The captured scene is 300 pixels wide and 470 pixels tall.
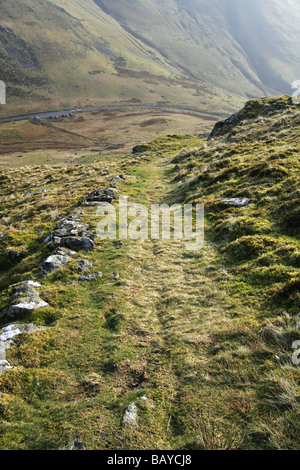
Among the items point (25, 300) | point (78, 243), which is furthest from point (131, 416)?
Result: point (78, 243)

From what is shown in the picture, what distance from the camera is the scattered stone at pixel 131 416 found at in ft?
18.3

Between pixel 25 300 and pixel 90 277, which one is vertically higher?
pixel 90 277

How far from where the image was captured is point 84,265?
12102 millimetres

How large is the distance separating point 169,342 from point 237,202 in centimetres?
1049

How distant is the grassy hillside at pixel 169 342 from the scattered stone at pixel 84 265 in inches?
9.3

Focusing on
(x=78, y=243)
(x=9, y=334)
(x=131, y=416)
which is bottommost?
(x=9, y=334)

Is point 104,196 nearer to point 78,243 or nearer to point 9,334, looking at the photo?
point 78,243

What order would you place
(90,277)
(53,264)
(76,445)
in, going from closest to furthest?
(76,445), (90,277), (53,264)

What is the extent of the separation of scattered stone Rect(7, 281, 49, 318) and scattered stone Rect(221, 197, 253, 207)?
11.4 meters

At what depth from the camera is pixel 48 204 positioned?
933 inches

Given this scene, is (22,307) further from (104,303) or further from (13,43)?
(13,43)

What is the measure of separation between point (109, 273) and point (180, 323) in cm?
430

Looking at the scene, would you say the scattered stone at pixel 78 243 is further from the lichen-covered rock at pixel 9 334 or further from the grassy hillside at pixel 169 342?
the lichen-covered rock at pixel 9 334

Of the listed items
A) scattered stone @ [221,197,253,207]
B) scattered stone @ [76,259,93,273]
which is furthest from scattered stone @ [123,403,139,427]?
scattered stone @ [221,197,253,207]
